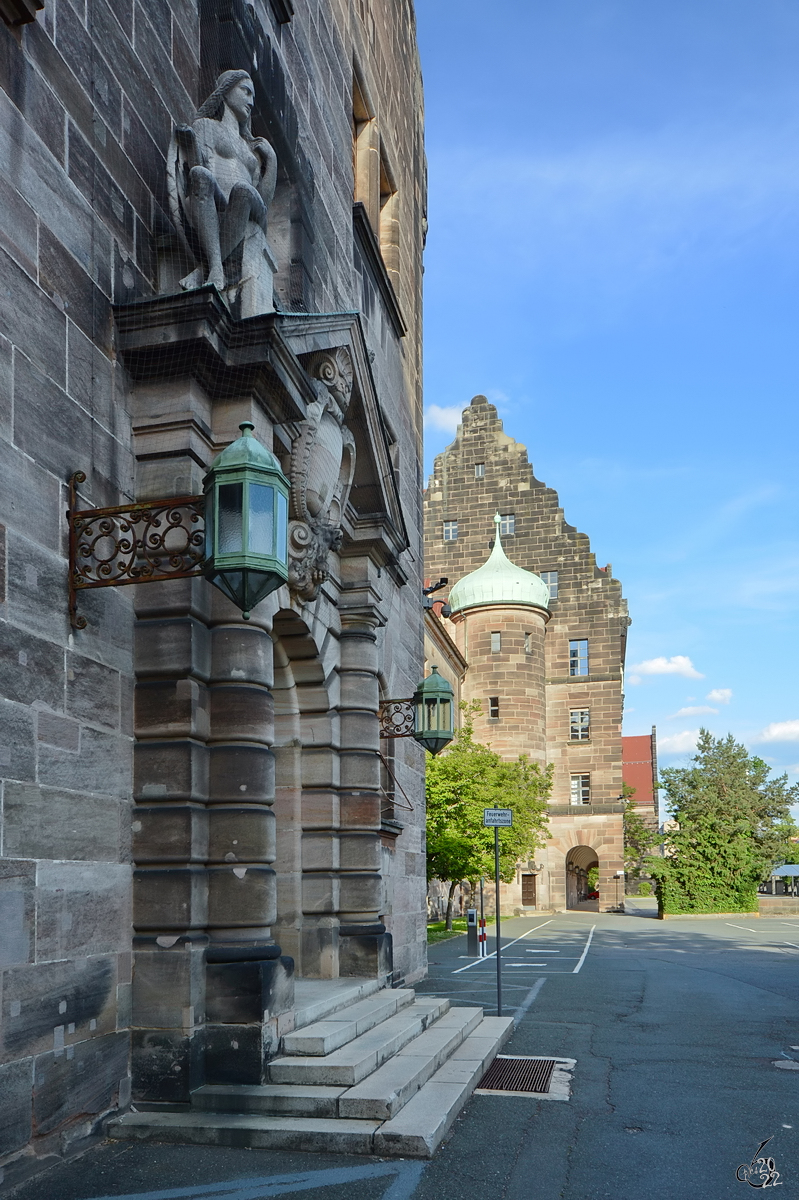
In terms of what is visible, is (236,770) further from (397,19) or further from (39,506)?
(397,19)

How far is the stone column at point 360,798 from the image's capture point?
1106 centimetres

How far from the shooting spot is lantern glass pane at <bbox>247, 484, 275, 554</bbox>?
6.34 metres

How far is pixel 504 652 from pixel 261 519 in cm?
3938

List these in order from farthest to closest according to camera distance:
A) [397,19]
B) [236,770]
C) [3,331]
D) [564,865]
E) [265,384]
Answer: [564,865], [397,19], [265,384], [236,770], [3,331]

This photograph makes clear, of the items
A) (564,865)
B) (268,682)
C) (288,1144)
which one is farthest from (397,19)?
(564,865)

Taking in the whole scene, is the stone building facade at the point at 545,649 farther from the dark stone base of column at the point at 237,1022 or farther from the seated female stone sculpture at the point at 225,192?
the dark stone base of column at the point at 237,1022

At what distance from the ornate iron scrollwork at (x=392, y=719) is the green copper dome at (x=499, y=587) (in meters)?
31.3

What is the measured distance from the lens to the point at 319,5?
13.2 meters

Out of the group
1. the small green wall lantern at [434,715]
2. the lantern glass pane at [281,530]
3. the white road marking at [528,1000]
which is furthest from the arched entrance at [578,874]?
the lantern glass pane at [281,530]

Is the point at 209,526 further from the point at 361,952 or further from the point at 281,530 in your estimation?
the point at 361,952

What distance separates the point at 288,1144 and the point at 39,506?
4015 millimetres

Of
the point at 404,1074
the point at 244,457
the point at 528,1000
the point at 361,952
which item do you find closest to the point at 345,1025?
the point at 404,1074

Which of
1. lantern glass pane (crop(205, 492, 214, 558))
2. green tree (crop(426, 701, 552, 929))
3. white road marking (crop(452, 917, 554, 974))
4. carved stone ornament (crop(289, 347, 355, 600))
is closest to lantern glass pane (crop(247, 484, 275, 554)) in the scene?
lantern glass pane (crop(205, 492, 214, 558))

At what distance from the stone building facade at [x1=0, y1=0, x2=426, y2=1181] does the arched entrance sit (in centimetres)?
4041
